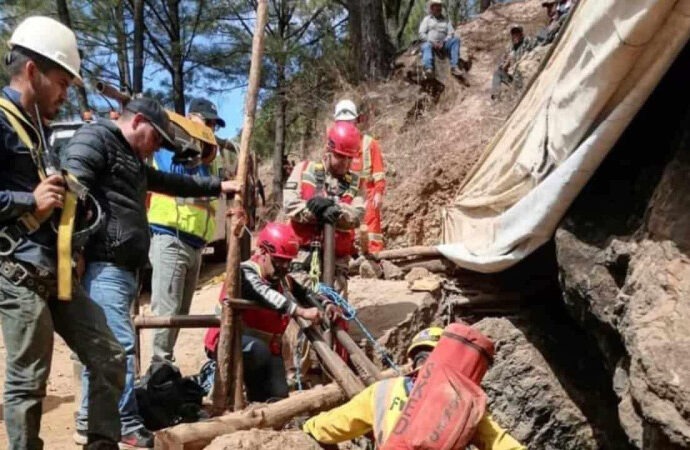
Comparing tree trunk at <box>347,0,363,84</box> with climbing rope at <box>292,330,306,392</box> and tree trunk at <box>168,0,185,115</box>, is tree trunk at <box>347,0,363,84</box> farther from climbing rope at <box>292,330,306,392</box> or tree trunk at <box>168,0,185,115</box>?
climbing rope at <box>292,330,306,392</box>

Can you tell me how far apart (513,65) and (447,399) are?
32.3 feet

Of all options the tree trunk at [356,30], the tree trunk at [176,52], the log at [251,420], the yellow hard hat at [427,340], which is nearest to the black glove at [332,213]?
the log at [251,420]

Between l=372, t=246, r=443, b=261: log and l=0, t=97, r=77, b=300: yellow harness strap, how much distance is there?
3409mm

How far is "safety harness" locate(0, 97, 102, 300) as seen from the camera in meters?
3.13

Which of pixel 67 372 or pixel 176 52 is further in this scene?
pixel 176 52

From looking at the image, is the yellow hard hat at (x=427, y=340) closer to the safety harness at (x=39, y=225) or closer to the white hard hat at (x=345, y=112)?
the safety harness at (x=39, y=225)

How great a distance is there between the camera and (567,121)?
355cm

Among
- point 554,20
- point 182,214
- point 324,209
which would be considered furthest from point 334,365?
point 554,20

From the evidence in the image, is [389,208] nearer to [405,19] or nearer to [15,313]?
[15,313]

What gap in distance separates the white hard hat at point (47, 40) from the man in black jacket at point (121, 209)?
447mm

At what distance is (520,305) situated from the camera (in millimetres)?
5406

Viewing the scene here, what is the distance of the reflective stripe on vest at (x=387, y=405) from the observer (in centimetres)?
309

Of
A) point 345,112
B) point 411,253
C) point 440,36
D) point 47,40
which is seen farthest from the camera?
point 440,36

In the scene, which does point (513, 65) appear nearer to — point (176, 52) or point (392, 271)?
point (392, 271)
